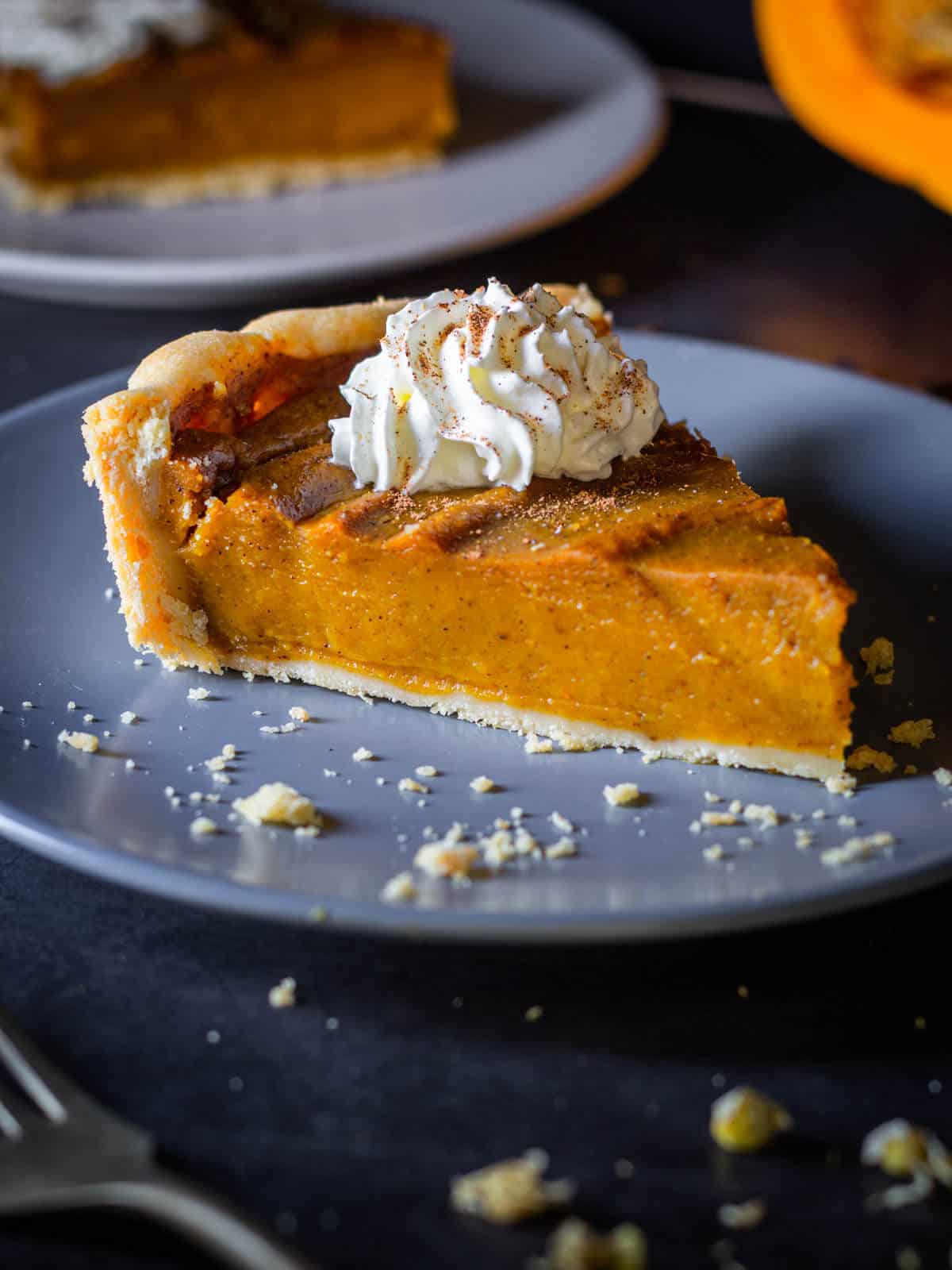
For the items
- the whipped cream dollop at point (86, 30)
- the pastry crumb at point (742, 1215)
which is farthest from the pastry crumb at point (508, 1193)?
the whipped cream dollop at point (86, 30)

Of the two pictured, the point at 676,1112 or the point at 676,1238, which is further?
the point at 676,1112

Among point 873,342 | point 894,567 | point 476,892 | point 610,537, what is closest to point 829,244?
point 873,342

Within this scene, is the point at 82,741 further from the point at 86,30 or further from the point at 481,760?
the point at 86,30

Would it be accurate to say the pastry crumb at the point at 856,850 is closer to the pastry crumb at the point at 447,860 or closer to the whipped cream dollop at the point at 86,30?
the pastry crumb at the point at 447,860

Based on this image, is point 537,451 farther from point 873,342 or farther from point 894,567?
point 873,342

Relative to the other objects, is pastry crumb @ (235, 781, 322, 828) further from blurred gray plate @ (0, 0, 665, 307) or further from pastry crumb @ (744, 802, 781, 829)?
→ blurred gray plate @ (0, 0, 665, 307)

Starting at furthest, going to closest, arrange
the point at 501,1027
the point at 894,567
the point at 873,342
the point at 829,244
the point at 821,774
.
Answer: the point at 829,244 < the point at 873,342 < the point at 894,567 < the point at 821,774 < the point at 501,1027

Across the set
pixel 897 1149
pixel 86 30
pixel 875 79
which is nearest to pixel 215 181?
pixel 86 30
